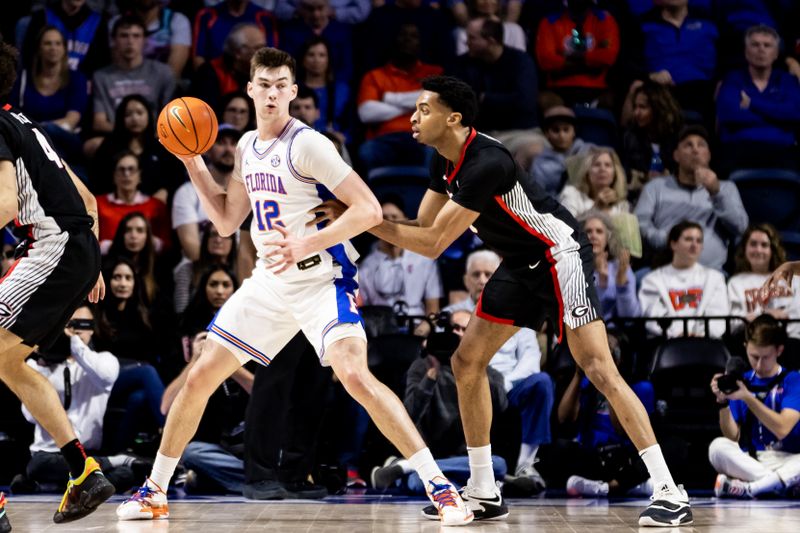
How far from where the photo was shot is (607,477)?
7.07 meters

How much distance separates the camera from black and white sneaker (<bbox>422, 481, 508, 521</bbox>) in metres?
5.53

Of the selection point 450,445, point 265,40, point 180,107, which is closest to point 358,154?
point 265,40

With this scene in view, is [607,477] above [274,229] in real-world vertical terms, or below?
below

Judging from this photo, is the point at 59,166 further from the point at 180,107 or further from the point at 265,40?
the point at 265,40

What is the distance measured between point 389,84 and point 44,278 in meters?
5.40

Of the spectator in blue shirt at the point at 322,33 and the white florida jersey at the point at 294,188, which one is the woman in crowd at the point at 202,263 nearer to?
the spectator in blue shirt at the point at 322,33

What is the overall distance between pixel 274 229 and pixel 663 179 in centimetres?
485

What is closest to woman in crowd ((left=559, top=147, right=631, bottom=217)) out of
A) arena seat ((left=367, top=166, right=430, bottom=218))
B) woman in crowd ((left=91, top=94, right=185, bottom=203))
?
arena seat ((left=367, top=166, right=430, bottom=218))

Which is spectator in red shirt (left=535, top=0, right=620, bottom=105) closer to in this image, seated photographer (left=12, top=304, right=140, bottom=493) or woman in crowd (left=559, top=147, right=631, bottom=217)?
woman in crowd (left=559, top=147, right=631, bottom=217)

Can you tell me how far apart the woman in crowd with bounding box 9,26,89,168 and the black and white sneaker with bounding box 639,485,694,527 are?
6.13m

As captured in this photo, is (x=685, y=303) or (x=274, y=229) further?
(x=685, y=303)

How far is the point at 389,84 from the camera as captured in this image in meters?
9.96

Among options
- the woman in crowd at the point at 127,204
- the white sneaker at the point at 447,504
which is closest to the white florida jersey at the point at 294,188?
the white sneaker at the point at 447,504

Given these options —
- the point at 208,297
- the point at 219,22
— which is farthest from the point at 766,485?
the point at 219,22
